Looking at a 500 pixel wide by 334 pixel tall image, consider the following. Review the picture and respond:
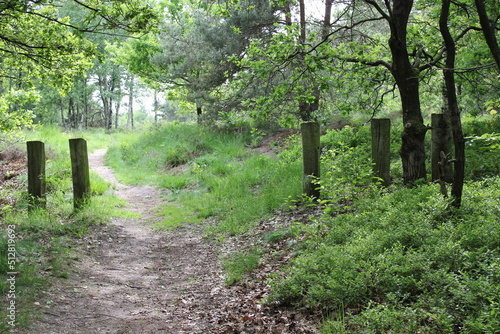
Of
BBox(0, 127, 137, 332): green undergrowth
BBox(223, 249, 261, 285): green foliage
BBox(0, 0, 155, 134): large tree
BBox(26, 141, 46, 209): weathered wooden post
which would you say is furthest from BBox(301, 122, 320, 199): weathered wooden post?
BBox(26, 141, 46, 209): weathered wooden post

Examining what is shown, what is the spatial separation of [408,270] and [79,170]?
6827mm

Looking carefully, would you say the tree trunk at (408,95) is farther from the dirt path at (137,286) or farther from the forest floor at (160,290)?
the dirt path at (137,286)

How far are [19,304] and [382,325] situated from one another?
11.9 feet

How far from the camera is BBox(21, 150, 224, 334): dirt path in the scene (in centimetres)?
362

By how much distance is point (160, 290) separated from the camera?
15.3ft

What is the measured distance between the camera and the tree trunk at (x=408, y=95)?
6215mm

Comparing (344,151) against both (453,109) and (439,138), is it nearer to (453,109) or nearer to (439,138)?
(439,138)

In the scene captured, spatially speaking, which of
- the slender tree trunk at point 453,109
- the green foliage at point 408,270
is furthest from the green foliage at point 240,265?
the slender tree trunk at point 453,109

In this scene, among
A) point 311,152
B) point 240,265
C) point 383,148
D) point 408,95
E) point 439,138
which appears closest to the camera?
point 240,265

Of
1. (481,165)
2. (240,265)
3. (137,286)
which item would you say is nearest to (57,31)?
(137,286)

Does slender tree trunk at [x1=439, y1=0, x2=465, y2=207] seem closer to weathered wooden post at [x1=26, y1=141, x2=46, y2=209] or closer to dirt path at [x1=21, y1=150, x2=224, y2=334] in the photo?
dirt path at [x1=21, y1=150, x2=224, y2=334]

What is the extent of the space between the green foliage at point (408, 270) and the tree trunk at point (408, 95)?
4.80ft

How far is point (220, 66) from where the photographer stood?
1462 centimetres

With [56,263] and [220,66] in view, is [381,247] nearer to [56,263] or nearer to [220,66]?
[56,263]
